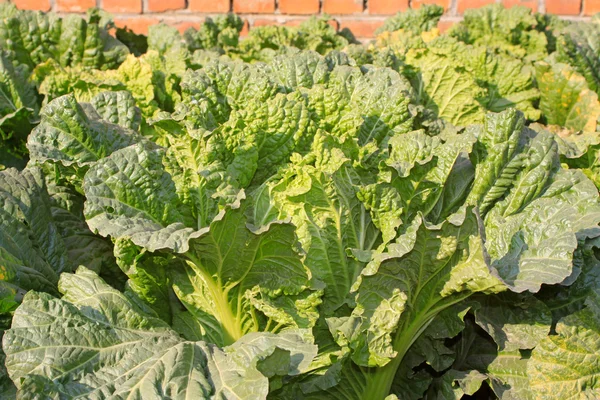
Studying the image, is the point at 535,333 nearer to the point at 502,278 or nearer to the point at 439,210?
the point at 502,278

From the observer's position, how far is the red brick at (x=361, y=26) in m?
5.07

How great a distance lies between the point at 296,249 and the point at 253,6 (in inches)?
140

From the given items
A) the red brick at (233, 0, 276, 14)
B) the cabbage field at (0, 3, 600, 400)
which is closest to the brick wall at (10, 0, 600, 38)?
the red brick at (233, 0, 276, 14)

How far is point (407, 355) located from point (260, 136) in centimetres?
93

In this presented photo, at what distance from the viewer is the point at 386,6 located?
5031mm

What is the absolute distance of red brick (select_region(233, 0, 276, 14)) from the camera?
16.4ft

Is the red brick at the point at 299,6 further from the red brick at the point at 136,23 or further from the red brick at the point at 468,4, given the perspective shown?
the red brick at the point at 468,4

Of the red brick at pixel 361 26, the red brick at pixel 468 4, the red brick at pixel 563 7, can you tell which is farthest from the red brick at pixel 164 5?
the red brick at pixel 563 7

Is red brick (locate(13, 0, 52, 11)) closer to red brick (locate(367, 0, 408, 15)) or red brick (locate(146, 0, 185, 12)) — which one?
red brick (locate(146, 0, 185, 12))

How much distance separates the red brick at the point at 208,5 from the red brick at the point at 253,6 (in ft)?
0.28

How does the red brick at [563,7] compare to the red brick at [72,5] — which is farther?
the red brick at [563,7]

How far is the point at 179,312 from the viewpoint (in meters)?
2.18

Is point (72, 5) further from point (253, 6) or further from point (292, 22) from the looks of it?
point (292, 22)

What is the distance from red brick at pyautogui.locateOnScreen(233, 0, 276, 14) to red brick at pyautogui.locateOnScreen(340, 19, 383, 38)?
1.93 ft
